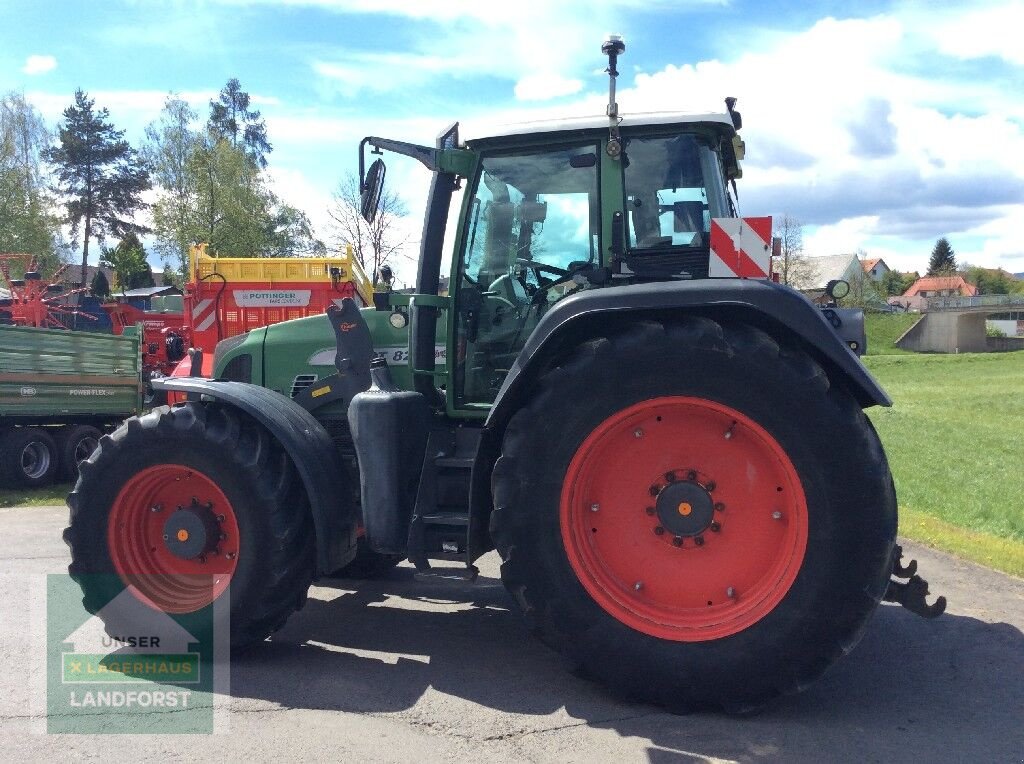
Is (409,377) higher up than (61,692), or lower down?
higher up

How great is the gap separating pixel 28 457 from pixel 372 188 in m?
8.48

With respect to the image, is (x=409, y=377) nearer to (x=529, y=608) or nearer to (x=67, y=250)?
(x=529, y=608)

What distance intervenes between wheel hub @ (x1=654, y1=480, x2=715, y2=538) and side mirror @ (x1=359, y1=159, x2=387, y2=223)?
1.98 meters

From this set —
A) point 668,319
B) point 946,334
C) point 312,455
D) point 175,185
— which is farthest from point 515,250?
point 946,334

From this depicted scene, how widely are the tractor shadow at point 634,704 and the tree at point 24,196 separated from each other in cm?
3086

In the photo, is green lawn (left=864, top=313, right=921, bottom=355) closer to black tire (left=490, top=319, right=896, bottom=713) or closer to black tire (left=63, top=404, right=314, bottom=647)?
black tire (left=490, top=319, right=896, bottom=713)

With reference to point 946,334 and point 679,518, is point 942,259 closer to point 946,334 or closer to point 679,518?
point 946,334

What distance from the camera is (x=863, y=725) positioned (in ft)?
11.3

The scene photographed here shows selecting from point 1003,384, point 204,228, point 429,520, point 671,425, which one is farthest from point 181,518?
point 1003,384

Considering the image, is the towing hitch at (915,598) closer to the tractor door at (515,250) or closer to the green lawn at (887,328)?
the tractor door at (515,250)

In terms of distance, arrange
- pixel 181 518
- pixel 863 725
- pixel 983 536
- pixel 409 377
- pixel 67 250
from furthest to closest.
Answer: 1. pixel 67 250
2. pixel 983 536
3. pixel 409 377
4. pixel 181 518
5. pixel 863 725

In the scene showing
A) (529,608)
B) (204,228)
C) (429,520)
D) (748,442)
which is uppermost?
(204,228)

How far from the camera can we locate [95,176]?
45.5 meters

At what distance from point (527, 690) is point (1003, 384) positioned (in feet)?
119
